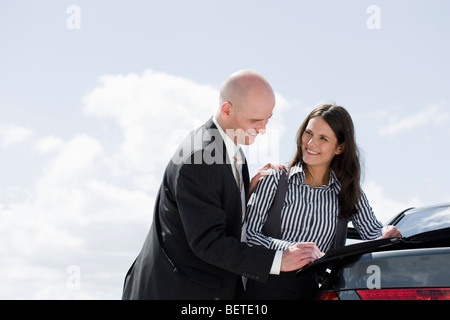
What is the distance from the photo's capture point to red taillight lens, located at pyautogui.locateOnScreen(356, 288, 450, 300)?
91.9 inches

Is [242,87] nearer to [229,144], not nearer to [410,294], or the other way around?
[229,144]

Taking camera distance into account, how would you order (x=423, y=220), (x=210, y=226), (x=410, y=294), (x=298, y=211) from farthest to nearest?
(x=423, y=220)
(x=298, y=211)
(x=210, y=226)
(x=410, y=294)

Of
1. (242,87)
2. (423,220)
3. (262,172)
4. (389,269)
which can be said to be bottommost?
(389,269)

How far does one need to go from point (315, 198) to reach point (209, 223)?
101 cm

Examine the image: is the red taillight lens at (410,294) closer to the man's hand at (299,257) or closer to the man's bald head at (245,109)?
the man's hand at (299,257)

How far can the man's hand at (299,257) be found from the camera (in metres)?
2.61

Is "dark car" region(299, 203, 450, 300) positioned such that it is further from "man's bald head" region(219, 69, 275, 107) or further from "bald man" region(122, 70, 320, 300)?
"man's bald head" region(219, 69, 275, 107)

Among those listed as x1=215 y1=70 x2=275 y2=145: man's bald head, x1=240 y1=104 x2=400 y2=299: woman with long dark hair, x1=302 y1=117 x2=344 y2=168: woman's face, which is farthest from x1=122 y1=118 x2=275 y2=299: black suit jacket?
x1=302 y1=117 x2=344 y2=168: woman's face

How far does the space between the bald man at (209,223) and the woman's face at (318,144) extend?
25.9 inches

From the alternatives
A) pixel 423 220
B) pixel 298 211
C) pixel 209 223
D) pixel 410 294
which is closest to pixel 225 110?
pixel 209 223

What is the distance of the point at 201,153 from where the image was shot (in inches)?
105

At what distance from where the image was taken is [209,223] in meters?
2.56
